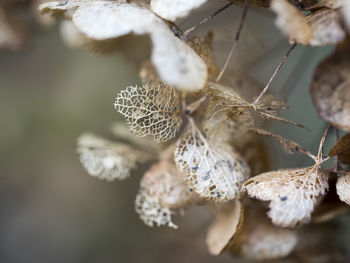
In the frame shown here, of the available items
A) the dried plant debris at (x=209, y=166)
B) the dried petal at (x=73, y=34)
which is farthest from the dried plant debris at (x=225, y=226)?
the dried petal at (x=73, y=34)

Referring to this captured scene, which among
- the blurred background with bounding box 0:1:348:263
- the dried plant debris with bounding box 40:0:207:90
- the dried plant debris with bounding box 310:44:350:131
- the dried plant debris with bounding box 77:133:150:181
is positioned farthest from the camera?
the blurred background with bounding box 0:1:348:263

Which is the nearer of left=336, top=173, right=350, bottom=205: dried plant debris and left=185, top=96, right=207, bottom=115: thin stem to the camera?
left=336, top=173, right=350, bottom=205: dried plant debris

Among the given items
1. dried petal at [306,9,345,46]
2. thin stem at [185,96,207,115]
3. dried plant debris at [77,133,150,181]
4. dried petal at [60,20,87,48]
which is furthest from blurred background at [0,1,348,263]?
dried petal at [306,9,345,46]

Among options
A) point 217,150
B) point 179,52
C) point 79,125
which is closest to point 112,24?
point 179,52

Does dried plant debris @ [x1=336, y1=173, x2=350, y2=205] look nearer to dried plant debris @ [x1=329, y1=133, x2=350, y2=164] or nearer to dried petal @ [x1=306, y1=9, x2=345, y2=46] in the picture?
dried plant debris @ [x1=329, y1=133, x2=350, y2=164]

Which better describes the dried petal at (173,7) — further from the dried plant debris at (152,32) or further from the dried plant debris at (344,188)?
the dried plant debris at (344,188)

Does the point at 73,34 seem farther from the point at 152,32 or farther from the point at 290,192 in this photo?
the point at 290,192

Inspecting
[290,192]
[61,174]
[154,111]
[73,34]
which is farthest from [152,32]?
[61,174]
